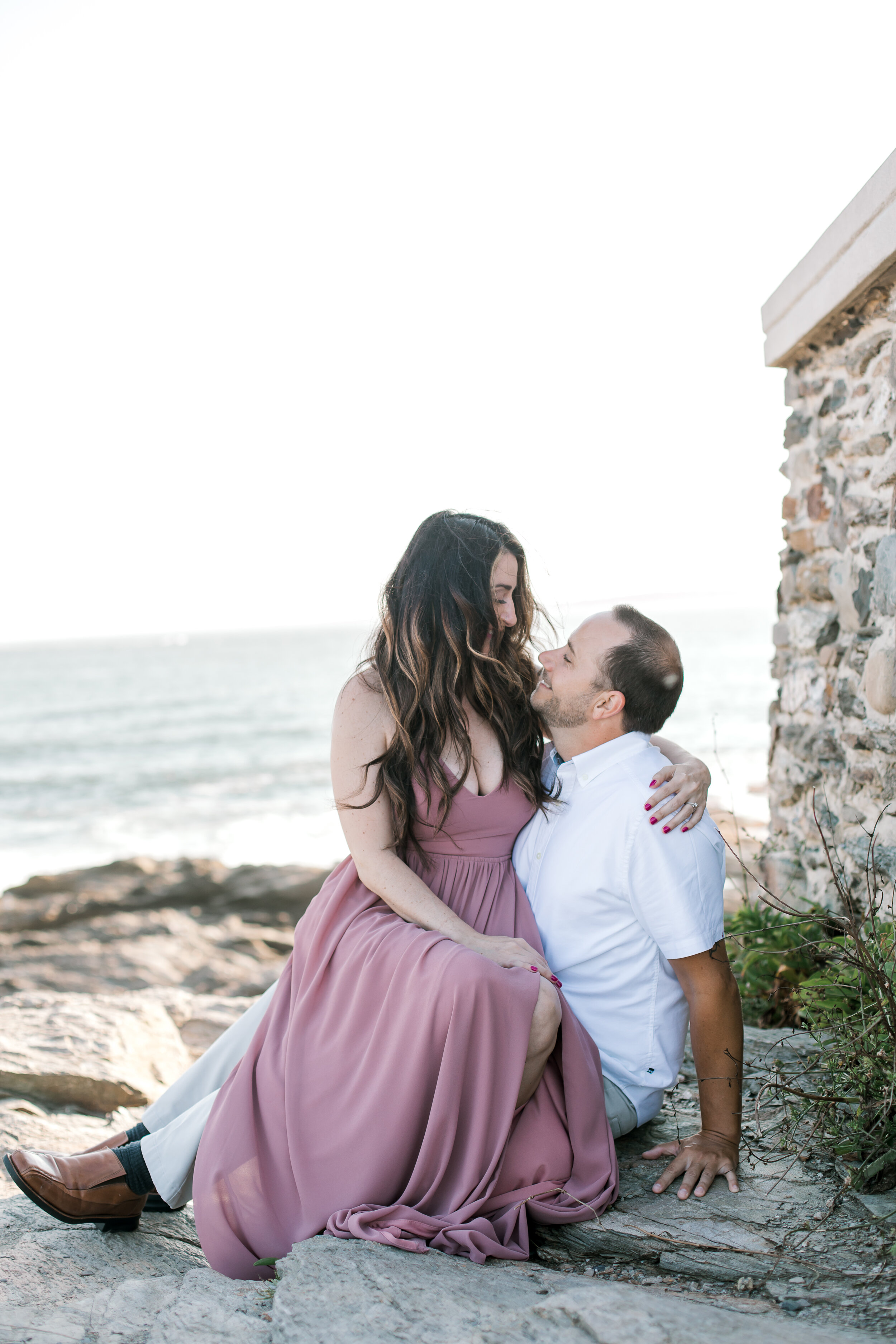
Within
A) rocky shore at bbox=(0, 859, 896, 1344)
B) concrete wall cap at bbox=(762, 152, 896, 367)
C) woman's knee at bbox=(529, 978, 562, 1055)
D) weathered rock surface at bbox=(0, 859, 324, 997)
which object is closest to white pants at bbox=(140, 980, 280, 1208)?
rocky shore at bbox=(0, 859, 896, 1344)

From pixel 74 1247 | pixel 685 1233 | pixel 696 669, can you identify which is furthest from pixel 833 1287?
pixel 696 669

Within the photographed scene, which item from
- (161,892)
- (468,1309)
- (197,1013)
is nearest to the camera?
(468,1309)

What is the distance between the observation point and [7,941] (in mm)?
8453

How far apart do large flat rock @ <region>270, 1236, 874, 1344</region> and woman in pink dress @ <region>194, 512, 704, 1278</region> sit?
3.6 inches

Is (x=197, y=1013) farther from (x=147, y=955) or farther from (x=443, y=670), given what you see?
(x=443, y=670)

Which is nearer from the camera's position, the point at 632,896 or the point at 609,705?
the point at 632,896

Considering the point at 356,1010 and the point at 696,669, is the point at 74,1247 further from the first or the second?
the point at 696,669

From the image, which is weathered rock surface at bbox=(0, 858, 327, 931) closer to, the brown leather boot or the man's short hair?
the brown leather boot

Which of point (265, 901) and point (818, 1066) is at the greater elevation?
point (818, 1066)

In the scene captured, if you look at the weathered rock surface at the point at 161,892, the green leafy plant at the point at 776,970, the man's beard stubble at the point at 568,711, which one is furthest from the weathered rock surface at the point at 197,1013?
the weathered rock surface at the point at 161,892

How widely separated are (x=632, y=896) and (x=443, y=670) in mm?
864

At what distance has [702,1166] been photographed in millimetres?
2334

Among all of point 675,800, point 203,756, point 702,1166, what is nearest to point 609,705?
point 675,800

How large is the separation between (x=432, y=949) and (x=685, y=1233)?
32.9 inches
